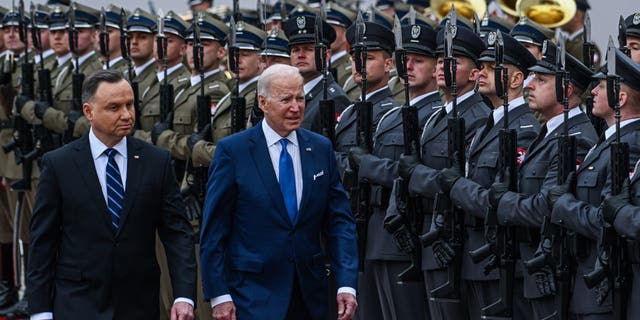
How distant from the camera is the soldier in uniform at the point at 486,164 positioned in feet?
27.6

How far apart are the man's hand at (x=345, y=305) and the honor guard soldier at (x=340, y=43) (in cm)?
457

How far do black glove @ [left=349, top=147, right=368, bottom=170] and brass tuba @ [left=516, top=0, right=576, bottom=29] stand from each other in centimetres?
387

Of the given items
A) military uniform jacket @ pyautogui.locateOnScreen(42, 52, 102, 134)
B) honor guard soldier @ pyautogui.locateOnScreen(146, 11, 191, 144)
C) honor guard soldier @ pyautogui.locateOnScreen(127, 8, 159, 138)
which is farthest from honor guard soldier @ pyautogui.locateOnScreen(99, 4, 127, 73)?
honor guard soldier @ pyautogui.locateOnScreen(146, 11, 191, 144)

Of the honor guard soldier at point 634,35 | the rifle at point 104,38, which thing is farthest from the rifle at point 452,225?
the rifle at point 104,38

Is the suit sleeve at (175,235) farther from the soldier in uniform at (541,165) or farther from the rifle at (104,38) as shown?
the rifle at (104,38)

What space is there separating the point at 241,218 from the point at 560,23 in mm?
6220

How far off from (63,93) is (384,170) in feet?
16.5

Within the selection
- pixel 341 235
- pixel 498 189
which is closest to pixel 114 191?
pixel 341 235

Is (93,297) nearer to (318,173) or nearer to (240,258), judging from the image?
(240,258)

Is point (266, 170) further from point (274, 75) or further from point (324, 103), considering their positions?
point (324, 103)

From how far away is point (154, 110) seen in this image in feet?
39.5

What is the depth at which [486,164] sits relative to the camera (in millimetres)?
8484

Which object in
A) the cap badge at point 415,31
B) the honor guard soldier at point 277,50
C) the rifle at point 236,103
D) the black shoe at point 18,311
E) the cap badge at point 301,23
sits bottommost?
the black shoe at point 18,311

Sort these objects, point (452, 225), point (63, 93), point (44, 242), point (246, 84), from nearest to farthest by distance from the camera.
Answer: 1. point (44, 242)
2. point (452, 225)
3. point (246, 84)
4. point (63, 93)
